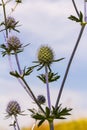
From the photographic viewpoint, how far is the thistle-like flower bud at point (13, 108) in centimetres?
749

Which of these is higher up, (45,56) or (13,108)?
(45,56)

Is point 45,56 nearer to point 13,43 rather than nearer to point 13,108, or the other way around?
point 13,43

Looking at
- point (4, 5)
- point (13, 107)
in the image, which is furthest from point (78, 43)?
point (13, 107)

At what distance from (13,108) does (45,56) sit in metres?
2.59

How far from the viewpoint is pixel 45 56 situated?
527 cm

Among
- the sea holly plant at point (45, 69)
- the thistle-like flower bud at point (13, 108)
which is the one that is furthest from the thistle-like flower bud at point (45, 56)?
the thistle-like flower bud at point (13, 108)

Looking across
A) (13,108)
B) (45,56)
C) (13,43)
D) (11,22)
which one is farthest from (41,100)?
(45,56)

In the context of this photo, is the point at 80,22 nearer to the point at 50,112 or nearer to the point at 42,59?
the point at 42,59

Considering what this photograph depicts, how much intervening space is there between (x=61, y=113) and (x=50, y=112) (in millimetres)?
114

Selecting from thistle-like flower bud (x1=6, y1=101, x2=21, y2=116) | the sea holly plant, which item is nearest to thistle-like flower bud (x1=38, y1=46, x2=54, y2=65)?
the sea holly plant

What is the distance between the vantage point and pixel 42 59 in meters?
5.20

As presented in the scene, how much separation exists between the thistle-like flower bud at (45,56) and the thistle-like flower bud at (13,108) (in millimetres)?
2254

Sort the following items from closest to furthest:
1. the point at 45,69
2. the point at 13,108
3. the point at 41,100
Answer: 1. the point at 45,69
2. the point at 41,100
3. the point at 13,108

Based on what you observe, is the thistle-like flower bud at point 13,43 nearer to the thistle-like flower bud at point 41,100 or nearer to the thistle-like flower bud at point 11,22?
the thistle-like flower bud at point 11,22
